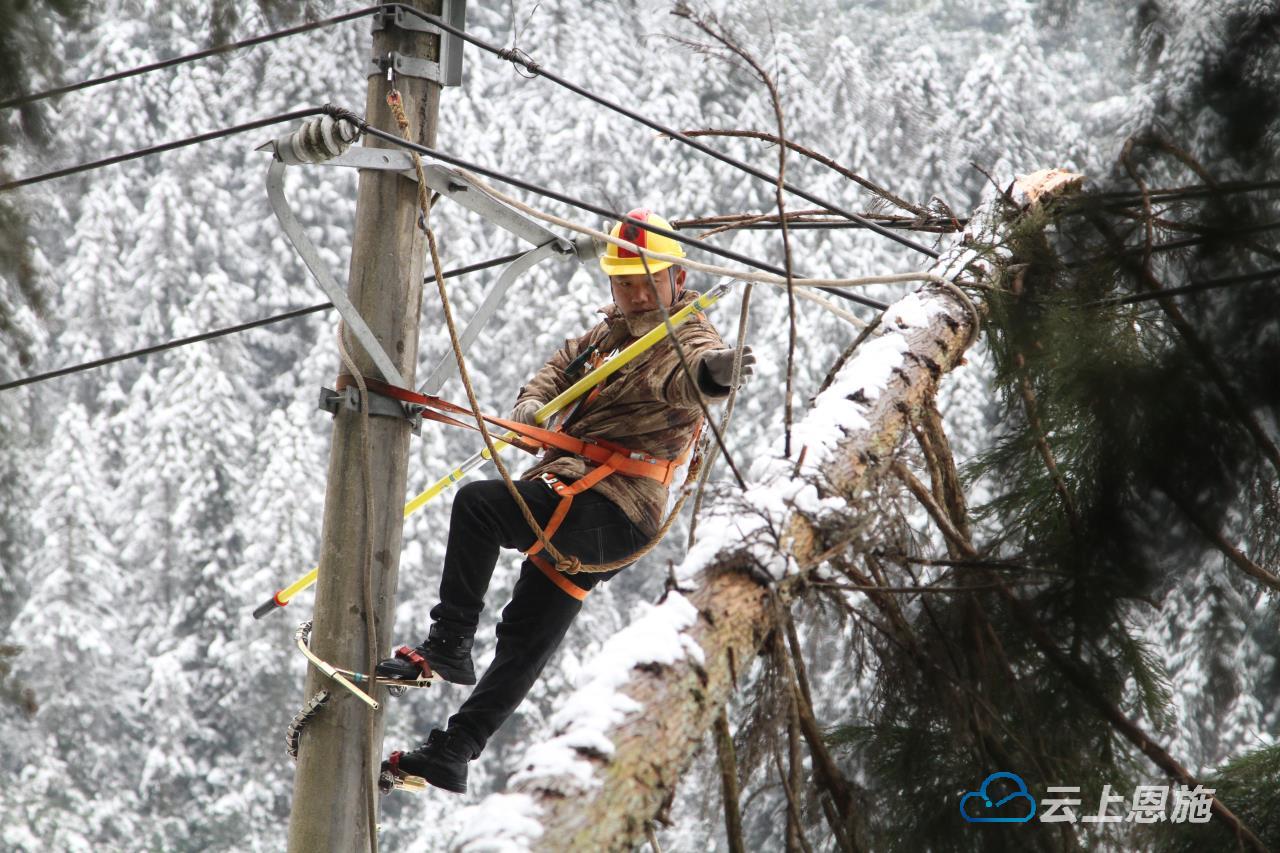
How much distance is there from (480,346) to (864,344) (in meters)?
21.3

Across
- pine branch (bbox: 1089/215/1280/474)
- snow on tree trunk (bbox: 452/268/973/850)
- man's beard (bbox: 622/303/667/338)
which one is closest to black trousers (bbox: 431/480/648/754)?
man's beard (bbox: 622/303/667/338)

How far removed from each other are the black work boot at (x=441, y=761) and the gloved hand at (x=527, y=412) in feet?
2.84

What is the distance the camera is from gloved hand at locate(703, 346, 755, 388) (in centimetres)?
304

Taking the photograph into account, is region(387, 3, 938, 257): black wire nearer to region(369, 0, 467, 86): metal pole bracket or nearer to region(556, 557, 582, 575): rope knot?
region(369, 0, 467, 86): metal pole bracket

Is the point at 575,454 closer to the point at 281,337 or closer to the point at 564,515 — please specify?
the point at 564,515

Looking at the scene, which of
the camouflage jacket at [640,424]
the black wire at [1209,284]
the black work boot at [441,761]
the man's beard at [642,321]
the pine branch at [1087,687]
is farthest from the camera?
the man's beard at [642,321]

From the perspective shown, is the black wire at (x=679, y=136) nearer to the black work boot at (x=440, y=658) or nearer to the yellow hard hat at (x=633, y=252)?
the yellow hard hat at (x=633, y=252)

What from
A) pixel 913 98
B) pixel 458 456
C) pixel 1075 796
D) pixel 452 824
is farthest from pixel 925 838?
pixel 913 98

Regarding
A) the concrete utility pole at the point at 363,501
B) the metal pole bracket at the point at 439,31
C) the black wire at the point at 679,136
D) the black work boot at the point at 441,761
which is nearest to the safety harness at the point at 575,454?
the concrete utility pole at the point at 363,501

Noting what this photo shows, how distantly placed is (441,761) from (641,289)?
1346mm

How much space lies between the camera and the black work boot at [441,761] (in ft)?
11.0

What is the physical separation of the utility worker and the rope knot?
0.04 meters

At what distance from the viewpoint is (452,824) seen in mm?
19500

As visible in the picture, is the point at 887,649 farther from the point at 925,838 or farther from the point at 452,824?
the point at 452,824
